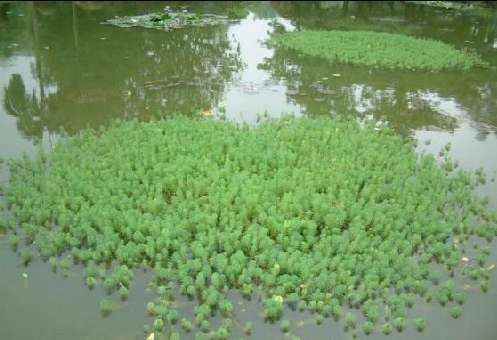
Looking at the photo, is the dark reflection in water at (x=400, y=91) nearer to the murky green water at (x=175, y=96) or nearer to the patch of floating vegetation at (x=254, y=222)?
the murky green water at (x=175, y=96)

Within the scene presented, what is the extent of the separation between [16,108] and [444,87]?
1072 cm

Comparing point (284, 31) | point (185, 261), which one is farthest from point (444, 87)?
point (185, 261)

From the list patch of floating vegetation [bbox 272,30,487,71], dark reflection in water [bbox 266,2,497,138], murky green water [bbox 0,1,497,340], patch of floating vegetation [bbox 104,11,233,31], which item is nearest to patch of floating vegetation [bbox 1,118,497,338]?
murky green water [bbox 0,1,497,340]

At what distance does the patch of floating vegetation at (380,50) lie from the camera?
15594 millimetres

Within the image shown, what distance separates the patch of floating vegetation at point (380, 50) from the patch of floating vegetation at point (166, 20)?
370 cm

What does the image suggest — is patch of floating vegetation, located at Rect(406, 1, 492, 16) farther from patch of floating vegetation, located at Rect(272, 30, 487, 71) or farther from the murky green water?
patch of floating vegetation, located at Rect(272, 30, 487, 71)

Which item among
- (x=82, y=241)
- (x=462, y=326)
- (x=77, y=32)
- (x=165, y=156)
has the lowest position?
(x=462, y=326)

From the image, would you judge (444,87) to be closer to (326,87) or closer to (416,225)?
(326,87)

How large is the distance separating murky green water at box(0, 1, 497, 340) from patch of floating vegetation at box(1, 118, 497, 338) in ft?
0.76

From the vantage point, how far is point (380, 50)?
16688 mm

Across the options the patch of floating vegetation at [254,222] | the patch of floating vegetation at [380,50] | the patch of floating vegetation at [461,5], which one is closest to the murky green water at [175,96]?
the patch of floating vegetation at [254,222]

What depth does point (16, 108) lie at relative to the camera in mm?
10836

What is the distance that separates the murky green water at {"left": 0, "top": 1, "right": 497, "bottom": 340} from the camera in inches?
206

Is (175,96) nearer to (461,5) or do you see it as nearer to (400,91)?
(400,91)
